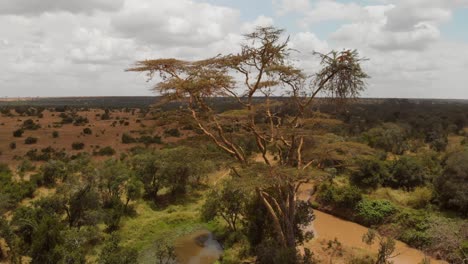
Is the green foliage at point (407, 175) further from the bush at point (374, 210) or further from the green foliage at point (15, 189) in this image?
the green foliage at point (15, 189)

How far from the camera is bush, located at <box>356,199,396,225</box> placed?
2356 cm

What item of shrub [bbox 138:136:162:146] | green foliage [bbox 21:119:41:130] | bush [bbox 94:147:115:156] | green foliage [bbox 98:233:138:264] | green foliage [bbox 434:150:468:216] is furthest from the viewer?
green foliage [bbox 21:119:41:130]

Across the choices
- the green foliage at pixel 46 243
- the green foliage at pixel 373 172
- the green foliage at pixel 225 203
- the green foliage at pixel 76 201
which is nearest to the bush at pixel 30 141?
the green foliage at pixel 76 201

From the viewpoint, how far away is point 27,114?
80125 mm

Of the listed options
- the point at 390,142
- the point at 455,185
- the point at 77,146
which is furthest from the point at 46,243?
the point at 390,142

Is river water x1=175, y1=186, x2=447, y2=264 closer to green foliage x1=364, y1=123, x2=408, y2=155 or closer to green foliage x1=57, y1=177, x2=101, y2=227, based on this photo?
green foliage x1=57, y1=177, x2=101, y2=227

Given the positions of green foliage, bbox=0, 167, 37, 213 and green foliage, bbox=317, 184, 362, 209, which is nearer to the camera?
green foliage, bbox=0, 167, 37, 213

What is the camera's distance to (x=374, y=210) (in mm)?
24109

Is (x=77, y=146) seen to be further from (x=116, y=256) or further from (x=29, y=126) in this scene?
(x=116, y=256)

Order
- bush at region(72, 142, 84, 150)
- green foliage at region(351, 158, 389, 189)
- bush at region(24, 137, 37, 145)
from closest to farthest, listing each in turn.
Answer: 1. green foliage at region(351, 158, 389, 189)
2. bush at region(72, 142, 84, 150)
3. bush at region(24, 137, 37, 145)

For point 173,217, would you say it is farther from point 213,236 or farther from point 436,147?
point 436,147

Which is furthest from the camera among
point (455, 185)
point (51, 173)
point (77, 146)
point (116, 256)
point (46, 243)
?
point (77, 146)

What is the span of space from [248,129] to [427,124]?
54.2 meters

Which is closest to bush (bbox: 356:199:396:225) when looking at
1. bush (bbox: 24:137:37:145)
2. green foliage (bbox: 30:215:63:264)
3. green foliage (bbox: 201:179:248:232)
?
green foliage (bbox: 201:179:248:232)
